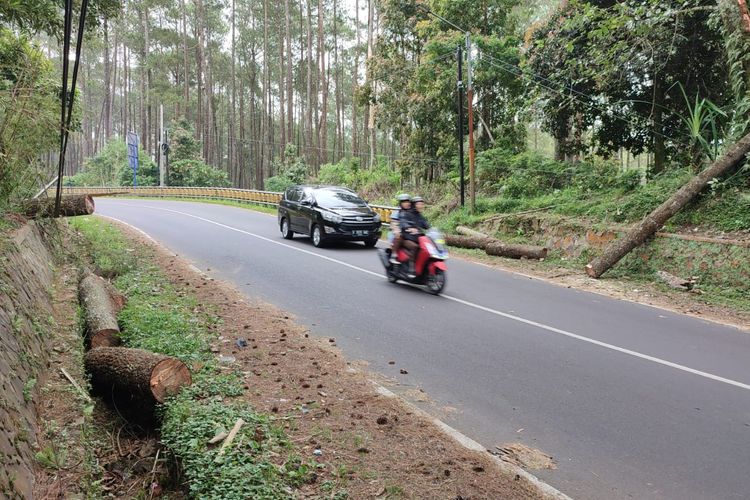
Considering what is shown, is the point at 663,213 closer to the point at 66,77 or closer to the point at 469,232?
the point at 469,232

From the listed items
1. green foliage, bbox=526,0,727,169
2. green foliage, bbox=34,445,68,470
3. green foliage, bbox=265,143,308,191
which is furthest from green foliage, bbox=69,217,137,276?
green foliage, bbox=265,143,308,191

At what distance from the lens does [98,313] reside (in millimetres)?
7266

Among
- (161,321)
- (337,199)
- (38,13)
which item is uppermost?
(38,13)

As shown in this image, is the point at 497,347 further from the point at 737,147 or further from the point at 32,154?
the point at 737,147

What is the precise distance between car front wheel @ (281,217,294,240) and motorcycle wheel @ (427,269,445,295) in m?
8.33

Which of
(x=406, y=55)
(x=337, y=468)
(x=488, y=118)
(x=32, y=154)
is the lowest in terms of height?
(x=337, y=468)

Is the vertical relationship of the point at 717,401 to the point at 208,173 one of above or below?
below

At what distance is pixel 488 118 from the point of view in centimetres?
2470

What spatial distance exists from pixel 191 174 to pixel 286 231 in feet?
103

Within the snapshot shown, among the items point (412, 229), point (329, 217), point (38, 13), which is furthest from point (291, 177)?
point (38, 13)

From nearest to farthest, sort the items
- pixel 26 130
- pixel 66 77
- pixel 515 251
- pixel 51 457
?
1. pixel 51 457
2. pixel 66 77
3. pixel 26 130
4. pixel 515 251

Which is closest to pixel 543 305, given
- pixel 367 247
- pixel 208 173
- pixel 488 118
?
pixel 367 247

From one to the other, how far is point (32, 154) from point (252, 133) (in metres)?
56.6

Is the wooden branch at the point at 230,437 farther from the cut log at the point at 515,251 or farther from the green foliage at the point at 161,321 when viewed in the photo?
the cut log at the point at 515,251
